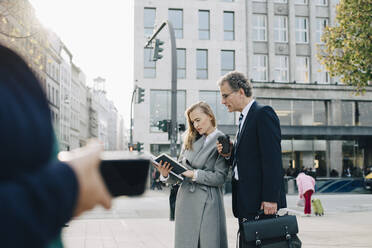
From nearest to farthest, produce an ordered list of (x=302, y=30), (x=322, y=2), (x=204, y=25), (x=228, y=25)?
(x=204, y=25)
(x=228, y=25)
(x=302, y=30)
(x=322, y=2)

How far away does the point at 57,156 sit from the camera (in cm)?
90

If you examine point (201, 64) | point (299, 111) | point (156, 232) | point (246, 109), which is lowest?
point (156, 232)

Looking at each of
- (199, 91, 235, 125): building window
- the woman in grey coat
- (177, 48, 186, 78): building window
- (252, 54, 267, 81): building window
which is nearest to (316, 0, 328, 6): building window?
(252, 54, 267, 81): building window

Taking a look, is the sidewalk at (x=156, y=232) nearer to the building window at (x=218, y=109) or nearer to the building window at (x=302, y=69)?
the building window at (x=218, y=109)

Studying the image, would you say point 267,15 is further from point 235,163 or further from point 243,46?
point 235,163

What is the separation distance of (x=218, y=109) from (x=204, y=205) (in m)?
30.7

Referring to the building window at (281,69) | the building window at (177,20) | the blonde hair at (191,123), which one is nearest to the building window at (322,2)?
the building window at (281,69)

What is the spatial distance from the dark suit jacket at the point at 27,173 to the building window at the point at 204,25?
1416 inches

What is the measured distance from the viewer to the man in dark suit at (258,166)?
3.62 m

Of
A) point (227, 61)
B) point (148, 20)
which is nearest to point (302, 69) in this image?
point (227, 61)

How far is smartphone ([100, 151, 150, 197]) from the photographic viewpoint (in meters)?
0.86

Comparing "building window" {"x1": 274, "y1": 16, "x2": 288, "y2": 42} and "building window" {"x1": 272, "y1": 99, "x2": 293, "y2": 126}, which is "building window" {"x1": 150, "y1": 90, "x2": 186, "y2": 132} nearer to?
"building window" {"x1": 272, "y1": 99, "x2": 293, "y2": 126}

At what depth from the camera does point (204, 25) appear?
119 ft

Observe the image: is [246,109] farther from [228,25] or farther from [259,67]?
[228,25]
